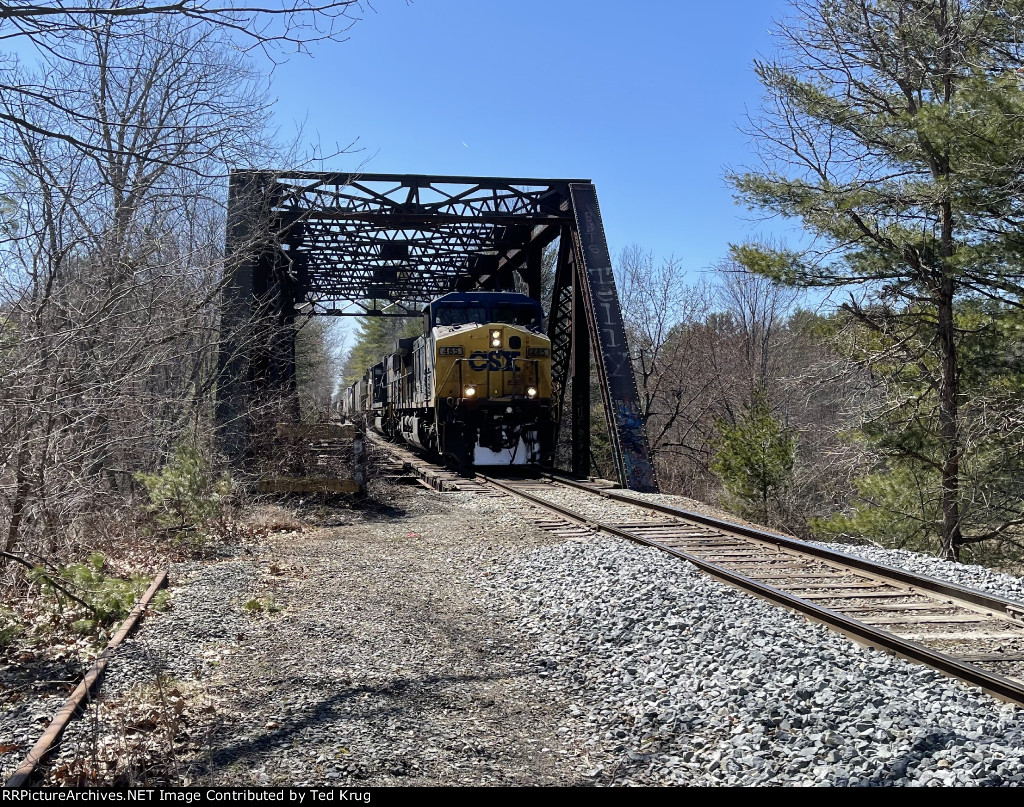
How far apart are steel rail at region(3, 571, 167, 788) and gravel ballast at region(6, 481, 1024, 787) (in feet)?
0.28

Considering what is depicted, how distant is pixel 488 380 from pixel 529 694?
1208cm

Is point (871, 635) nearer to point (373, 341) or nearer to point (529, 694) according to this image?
point (529, 694)

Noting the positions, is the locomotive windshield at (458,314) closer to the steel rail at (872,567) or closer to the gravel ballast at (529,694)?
the steel rail at (872,567)

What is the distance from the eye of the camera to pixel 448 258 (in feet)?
81.9

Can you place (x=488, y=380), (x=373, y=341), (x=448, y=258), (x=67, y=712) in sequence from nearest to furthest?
(x=67, y=712), (x=488, y=380), (x=448, y=258), (x=373, y=341)

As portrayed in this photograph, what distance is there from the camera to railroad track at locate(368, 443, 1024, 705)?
4633 mm

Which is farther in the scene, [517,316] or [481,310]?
[517,316]

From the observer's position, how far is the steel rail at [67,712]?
11.0 ft

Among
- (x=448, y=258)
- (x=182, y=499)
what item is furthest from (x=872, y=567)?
(x=448, y=258)

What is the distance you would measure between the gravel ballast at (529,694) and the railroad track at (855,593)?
20cm

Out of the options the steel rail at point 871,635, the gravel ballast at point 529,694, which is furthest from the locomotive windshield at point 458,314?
the gravel ballast at point 529,694

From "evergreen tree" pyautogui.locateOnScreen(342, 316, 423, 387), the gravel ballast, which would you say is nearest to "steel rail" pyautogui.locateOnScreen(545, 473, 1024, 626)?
the gravel ballast

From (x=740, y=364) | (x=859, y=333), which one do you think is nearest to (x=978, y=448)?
(x=859, y=333)
